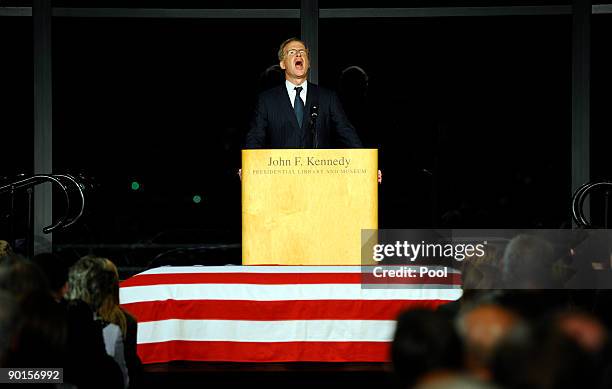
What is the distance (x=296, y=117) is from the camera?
18.8ft

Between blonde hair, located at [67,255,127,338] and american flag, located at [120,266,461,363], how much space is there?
1488mm

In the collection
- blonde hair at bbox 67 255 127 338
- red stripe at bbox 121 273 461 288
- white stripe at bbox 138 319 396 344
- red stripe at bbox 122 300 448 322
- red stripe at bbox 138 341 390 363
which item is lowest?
red stripe at bbox 138 341 390 363

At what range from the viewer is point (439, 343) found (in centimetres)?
175

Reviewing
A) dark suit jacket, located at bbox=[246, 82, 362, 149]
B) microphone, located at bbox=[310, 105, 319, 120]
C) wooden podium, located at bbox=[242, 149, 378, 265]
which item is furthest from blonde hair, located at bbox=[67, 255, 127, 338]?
dark suit jacket, located at bbox=[246, 82, 362, 149]

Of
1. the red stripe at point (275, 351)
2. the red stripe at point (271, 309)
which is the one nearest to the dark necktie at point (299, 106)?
the red stripe at point (271, 309)

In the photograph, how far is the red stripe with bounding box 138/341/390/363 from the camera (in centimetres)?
500

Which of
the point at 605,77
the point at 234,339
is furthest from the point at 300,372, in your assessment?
the point at 605,77

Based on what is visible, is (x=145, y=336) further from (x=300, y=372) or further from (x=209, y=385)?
(x=300, y=372)

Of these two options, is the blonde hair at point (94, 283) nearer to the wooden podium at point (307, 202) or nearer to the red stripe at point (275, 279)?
the red stripe at point (275, 279)

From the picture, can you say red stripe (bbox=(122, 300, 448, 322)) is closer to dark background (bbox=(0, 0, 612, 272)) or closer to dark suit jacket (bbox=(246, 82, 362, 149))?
dark suit jacket (bbox=(246, 82, 362, 149))

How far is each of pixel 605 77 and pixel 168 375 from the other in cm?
531

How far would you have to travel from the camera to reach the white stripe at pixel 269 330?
5012mm

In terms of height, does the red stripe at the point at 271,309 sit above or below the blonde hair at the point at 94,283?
below

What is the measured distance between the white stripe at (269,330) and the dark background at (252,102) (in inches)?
58.3
